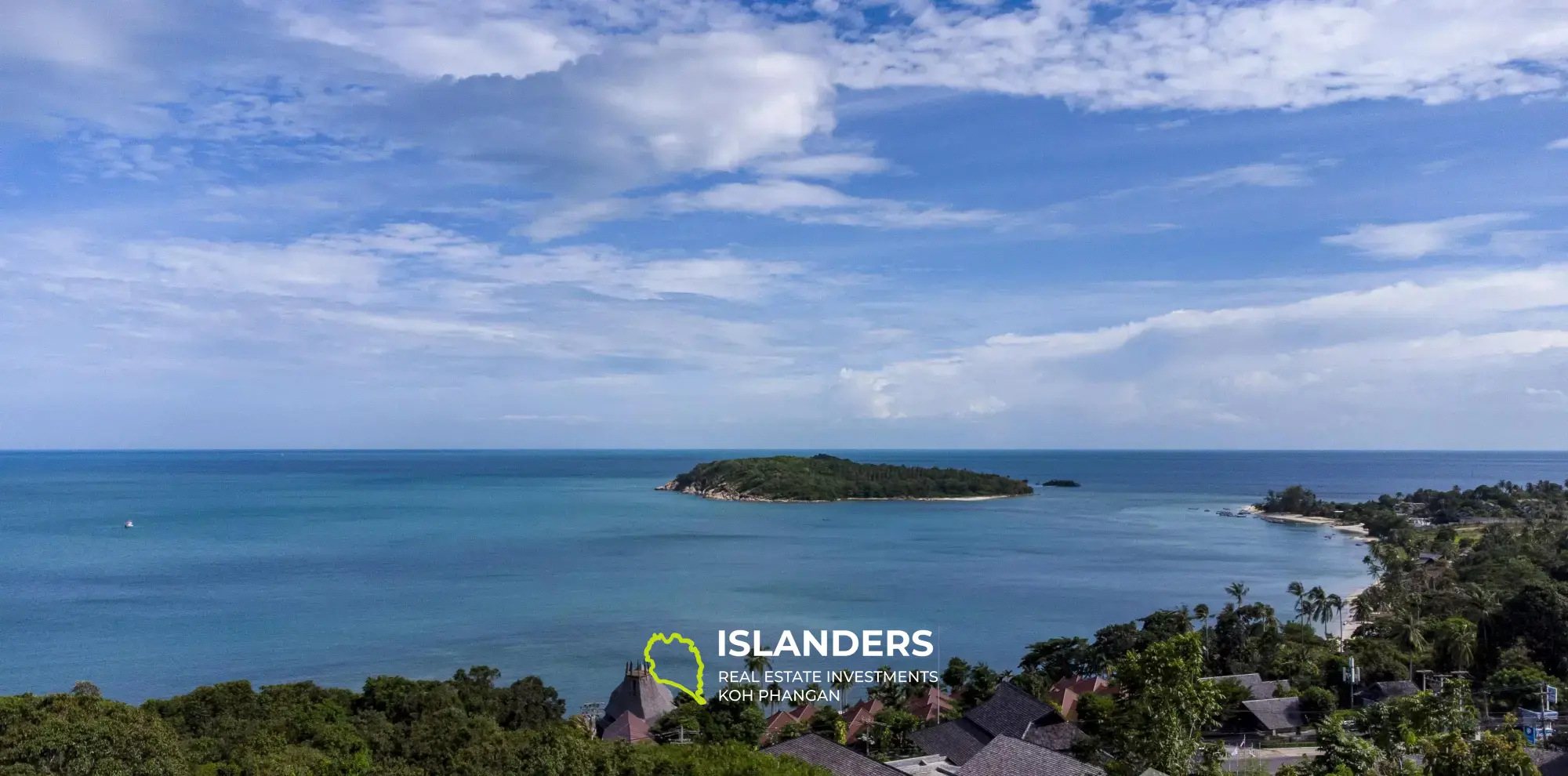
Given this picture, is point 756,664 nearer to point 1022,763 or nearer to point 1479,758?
point 1022,763

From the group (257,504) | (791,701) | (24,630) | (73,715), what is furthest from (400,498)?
(73,715)

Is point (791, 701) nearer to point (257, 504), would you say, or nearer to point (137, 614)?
point (137, 614)

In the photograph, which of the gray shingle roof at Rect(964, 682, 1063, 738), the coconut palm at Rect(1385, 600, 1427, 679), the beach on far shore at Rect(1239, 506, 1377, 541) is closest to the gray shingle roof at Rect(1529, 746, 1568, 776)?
the gray shingle roof at Rect(964, 682, 1063, 738)

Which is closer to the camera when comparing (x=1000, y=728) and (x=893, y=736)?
(x=1000, y=728)

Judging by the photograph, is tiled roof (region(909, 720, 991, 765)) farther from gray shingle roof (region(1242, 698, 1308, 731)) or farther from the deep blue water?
the deep blue water

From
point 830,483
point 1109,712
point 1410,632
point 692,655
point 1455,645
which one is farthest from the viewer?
point 830,483

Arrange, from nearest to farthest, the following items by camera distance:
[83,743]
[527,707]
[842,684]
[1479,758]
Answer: [83,743] < [1479,758] < [527,707] < [842,684]

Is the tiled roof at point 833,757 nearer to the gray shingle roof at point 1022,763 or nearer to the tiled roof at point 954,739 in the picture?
the gray shingle roof at point 1022,763

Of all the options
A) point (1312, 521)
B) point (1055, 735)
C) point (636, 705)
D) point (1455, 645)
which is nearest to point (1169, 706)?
point (1055, 735)
